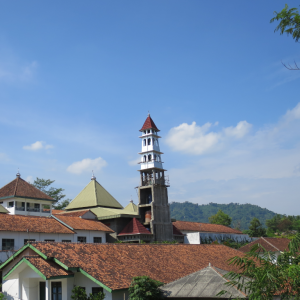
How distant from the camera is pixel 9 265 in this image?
21.3m

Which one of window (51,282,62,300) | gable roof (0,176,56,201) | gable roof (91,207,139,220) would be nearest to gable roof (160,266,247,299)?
window (51,282,62,300)

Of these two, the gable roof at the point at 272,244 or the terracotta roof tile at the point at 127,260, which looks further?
the gable roof at the point at 272,244

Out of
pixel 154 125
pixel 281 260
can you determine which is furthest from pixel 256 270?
pixel 154 125

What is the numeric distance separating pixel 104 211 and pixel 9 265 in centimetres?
2546

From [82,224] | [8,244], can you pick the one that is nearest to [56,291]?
[8,244]

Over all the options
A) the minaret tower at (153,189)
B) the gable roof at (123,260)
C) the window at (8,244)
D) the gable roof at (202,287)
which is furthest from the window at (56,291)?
the minaret tower at (153,189)

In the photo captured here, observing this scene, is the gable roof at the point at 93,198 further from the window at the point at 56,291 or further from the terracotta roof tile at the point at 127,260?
the window at the point at 56,291

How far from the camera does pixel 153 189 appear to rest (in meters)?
48.6

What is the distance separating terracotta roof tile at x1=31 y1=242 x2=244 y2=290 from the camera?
19.0m

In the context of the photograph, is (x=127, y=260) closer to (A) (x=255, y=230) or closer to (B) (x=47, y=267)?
(B) (x=47, y=267)

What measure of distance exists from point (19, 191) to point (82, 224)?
9591 mm

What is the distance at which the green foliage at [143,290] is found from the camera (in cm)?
1725

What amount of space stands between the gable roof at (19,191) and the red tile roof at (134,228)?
10582mm

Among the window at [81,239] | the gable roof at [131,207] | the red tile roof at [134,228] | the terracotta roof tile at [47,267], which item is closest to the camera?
the terracotta roof tile at [47,267]
